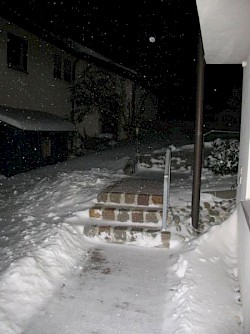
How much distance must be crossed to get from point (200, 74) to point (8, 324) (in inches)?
185

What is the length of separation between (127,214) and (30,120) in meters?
6.41

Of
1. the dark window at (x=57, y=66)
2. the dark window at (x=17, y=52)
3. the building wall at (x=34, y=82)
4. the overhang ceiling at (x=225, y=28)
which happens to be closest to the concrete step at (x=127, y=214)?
the overhang ceiling at (x=225, y=28)

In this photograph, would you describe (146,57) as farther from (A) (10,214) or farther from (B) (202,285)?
(B) (202,285)

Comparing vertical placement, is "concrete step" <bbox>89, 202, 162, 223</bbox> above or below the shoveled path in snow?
above

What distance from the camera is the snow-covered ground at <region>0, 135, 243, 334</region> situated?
362 centimetres

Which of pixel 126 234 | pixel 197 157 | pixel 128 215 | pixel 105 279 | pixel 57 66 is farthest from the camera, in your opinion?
pixel 57 66

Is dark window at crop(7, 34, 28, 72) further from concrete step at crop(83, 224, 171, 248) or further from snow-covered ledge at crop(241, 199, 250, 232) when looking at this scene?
snow-covered ledge at crop(241, 199, 250, 232)

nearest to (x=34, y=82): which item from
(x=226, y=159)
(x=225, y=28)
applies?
(x=226, y=159)

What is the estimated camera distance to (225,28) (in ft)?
11.9

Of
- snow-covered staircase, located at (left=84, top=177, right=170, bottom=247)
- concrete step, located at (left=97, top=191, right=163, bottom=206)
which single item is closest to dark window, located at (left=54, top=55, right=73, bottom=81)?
snow-covered staircase, located at (left=84, top=177, right=170, bottom=247)

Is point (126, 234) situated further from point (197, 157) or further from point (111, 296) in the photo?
point (197, 157)

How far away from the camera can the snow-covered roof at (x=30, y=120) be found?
10.3 metres

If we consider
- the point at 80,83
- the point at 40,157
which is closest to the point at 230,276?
the point at 40,157

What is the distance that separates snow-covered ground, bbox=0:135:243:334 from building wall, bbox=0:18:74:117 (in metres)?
6.41
